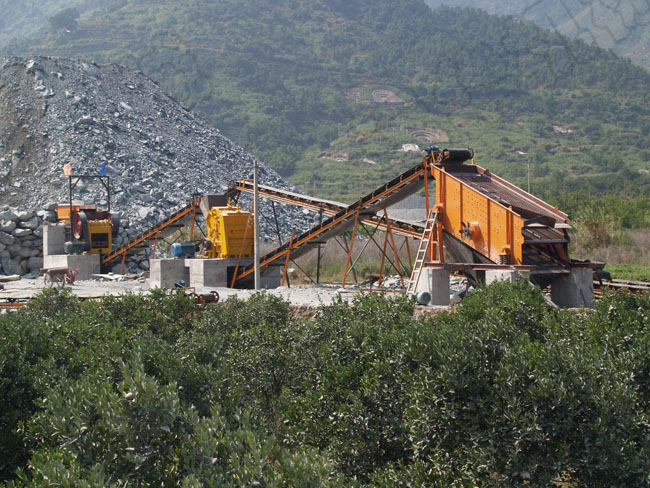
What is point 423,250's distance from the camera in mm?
18328

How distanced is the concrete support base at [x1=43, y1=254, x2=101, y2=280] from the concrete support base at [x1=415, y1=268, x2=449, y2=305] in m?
18.8

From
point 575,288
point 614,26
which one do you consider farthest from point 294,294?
point 614,26

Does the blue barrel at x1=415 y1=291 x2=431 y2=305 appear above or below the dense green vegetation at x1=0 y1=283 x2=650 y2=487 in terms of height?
above

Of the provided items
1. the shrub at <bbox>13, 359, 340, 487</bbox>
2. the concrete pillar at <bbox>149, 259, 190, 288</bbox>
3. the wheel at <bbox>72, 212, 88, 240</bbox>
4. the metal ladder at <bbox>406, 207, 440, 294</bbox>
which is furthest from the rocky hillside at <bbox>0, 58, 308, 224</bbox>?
the shrub at <bbox>13, 359, 340, 487</bbox>

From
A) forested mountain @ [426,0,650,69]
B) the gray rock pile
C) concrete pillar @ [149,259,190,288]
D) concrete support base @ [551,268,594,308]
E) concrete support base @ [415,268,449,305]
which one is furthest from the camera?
forested mountain @ [426,0,650,69]

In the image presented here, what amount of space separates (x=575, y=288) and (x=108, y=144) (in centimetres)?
3683

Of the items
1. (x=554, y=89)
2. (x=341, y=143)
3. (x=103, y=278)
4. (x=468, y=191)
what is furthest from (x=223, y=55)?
(x=468, y=191)

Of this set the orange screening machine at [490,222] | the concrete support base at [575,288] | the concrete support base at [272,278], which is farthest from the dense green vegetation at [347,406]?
the concrete support base at [272,278]

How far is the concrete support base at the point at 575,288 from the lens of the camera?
57.2 ft

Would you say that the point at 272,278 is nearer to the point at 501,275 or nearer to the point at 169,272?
the point at 169,272

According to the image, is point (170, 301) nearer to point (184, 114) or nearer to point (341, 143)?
point (184, 114)

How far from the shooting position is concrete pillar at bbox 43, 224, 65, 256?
3228cm

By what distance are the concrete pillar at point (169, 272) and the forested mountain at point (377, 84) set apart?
49.0 metres

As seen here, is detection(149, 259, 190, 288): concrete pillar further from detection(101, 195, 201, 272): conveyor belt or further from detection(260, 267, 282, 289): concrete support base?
detection(101, 195, 201, 272): conveyor belt
